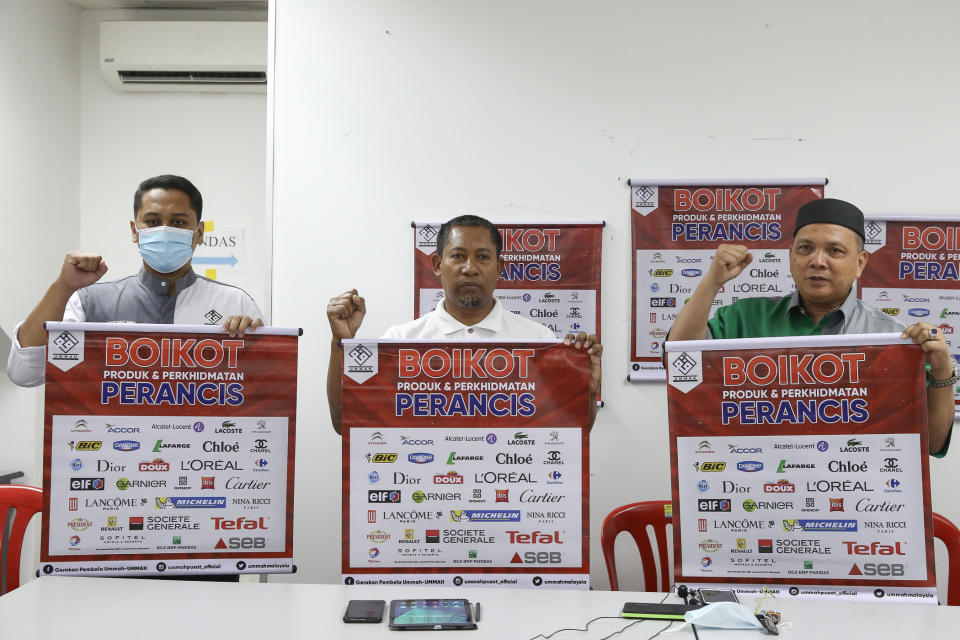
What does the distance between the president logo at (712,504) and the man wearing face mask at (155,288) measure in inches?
59.9

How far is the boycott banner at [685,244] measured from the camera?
320 cm

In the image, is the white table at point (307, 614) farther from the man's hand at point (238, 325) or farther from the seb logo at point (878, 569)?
the man's hand at point (238, 325)

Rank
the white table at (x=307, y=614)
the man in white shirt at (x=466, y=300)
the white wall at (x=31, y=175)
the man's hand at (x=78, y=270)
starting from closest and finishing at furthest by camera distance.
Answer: the white table at (x=307, y=614) → the man's hand at (x=78, y=270) → the man in white shirt at (x=466, y=300) → the white wall at (x=31, y=175)

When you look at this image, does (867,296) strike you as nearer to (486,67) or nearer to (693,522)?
(693,522)

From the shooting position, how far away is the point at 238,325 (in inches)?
88.4

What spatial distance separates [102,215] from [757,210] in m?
3.56

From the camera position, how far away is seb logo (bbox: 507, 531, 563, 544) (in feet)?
6.97

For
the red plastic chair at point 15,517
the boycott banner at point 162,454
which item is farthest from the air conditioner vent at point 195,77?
the red plastic chair at point 15,517

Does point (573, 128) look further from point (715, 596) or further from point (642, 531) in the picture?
point (715, 596)

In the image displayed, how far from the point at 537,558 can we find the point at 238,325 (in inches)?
45.1

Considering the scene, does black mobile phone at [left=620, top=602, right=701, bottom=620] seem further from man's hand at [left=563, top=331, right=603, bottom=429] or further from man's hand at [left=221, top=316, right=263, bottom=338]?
man's hand at [left=221, top=316, right=263, bottom=338]

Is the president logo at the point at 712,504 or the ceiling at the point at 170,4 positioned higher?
the ceiling at the point at 170,4

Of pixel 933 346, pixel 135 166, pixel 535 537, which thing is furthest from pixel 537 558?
pixel 135 166

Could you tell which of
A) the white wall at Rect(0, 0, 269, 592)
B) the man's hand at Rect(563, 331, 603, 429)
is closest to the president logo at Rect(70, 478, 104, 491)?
the man's hand at Rect(563, 331, 603, 429)
